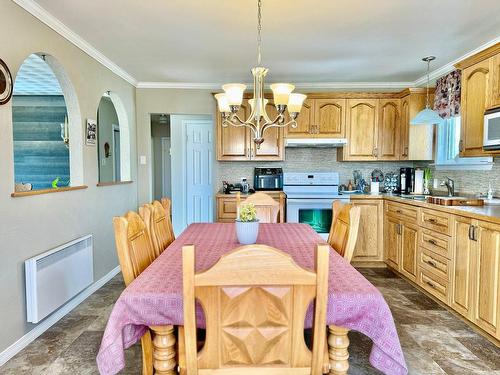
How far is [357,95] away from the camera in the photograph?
426 centimetres

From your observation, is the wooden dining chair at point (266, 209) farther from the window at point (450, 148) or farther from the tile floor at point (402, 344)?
the window at point (450, 148)

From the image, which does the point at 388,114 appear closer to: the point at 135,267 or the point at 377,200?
the point at 377,200

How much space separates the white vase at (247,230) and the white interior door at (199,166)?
11.6ft

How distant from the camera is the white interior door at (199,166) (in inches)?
215

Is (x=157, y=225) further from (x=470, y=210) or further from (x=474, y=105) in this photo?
(x=474, y=105)

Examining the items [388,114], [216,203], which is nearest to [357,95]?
[388,114]

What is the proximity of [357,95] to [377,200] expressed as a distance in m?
1.37

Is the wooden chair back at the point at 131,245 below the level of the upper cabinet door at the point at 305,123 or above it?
below

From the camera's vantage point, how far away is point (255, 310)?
99 cm

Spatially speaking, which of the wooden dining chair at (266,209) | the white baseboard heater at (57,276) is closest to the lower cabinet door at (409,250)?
the wooden dining chair at (266,209)

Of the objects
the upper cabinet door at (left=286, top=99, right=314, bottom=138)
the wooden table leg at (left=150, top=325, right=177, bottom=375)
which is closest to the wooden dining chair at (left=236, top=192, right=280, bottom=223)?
the upper cabinet door at (left=286, top=99, right=314, bottom=138)

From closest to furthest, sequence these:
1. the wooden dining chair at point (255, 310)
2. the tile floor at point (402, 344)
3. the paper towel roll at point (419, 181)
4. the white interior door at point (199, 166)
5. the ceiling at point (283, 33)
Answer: the wooden dining chair at point (255, 310) → the tile floor at point (402, 344) → the ceiling at point (283, 33) → the paper towel roll at point (419, 181) → the white interior door at point (199, 166)

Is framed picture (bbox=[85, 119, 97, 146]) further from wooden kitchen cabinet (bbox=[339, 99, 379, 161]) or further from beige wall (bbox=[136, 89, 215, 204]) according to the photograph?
wooden kitchen cabinet (bbox=[339, 99, 379, 161])

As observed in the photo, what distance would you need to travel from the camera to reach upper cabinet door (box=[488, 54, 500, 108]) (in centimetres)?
261
